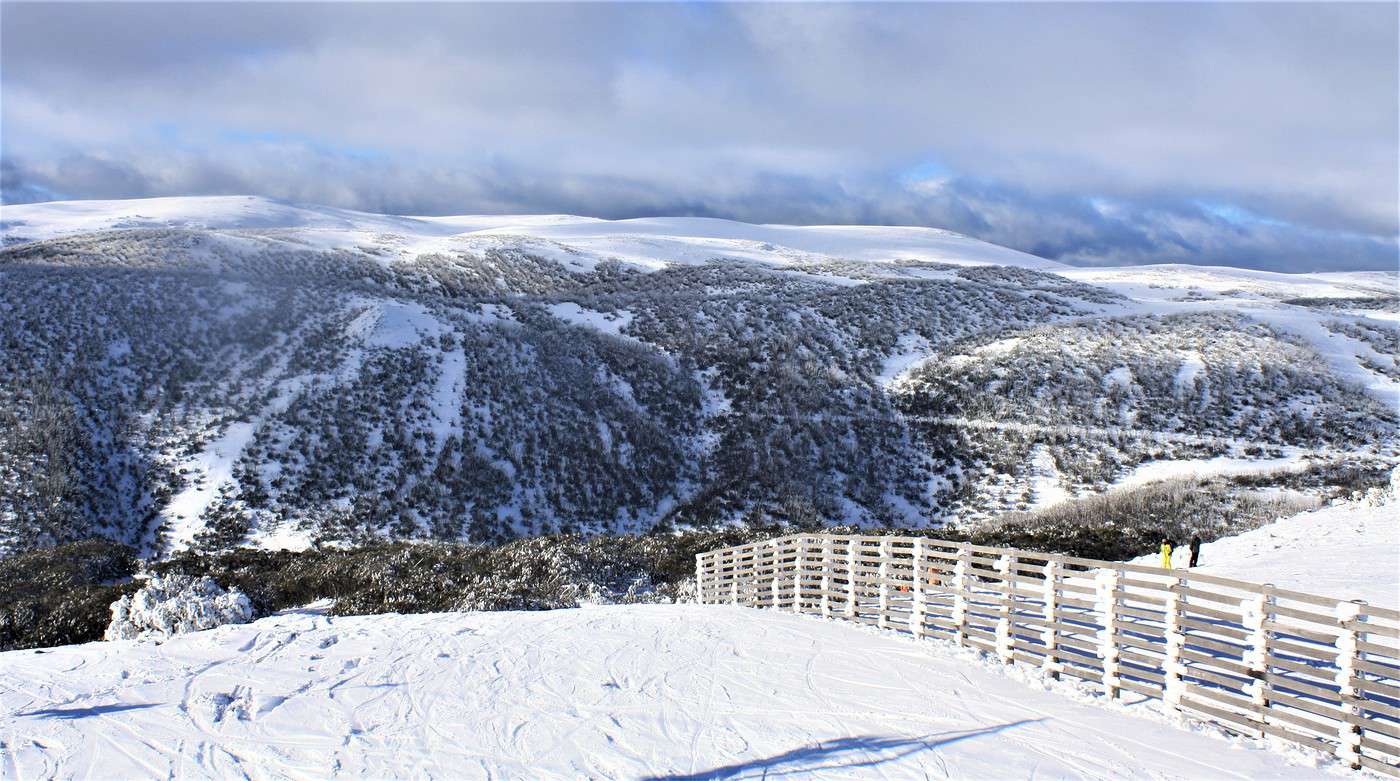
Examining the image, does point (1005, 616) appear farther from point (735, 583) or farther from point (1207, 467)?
point (1207, 467)

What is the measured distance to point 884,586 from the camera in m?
14.4

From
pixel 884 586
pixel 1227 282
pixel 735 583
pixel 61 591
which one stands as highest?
pixel 1227 282

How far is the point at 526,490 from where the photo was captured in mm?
34750

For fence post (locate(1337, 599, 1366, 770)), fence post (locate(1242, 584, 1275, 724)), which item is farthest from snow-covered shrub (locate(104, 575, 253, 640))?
fence post (locate(1337, 599, 1366, 770))

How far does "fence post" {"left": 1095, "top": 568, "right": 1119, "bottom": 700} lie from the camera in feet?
33.4

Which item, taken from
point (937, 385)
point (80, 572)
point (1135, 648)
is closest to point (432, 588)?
point (80, 572)

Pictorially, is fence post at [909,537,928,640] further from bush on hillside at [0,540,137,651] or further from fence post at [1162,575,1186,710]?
bush on hillside at [0,540,137,651]

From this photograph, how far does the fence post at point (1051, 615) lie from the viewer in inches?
430

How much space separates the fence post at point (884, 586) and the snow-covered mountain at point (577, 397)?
64.5ft

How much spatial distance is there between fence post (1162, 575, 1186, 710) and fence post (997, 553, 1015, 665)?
2273mm

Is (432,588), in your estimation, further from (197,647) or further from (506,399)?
(506,399)

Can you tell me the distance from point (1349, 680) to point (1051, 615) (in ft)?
11.2

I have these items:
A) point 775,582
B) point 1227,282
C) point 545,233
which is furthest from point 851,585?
point 545,233

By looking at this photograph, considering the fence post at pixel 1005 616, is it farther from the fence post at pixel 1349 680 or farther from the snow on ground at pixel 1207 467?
the snow on ground at pixel 1207 467
